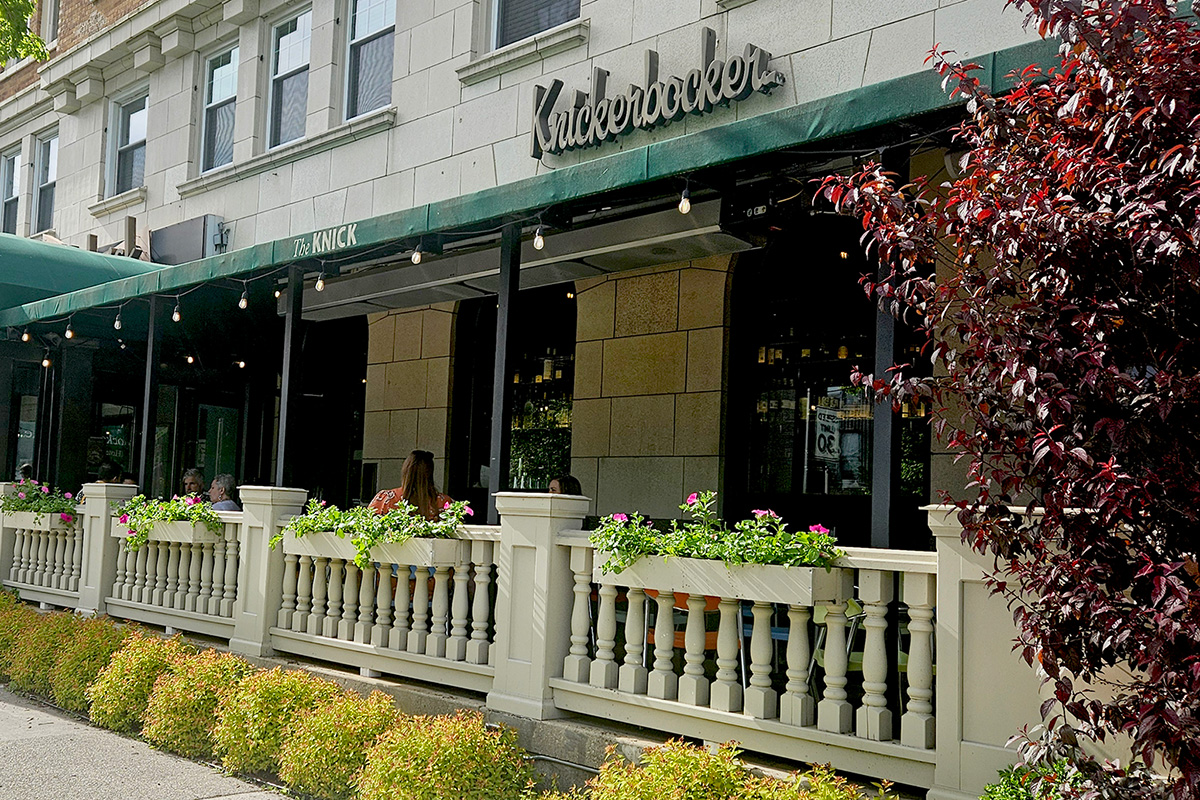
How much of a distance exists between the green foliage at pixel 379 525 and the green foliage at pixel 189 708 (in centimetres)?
112

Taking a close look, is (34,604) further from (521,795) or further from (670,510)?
(521,795)

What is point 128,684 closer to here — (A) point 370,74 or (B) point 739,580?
(B) point 739,580

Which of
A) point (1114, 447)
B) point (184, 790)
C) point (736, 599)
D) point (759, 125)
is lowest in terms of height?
point (184, 790)

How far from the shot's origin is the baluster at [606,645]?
20.4 ft

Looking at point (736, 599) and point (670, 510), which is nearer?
point (736, 599)

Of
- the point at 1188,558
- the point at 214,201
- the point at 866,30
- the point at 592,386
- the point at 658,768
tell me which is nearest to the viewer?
the point at 1188,558

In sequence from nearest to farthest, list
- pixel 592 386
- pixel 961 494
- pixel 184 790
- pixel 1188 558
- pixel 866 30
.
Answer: pixel 1188 558 → pixel 184 790 → pixel 866 30 → pixel 961 494 → pixel 592 386

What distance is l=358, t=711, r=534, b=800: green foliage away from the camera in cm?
596

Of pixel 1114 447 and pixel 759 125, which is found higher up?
pixel 759 125

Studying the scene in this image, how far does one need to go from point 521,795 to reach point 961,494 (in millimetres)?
4454

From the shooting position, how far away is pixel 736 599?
564cm

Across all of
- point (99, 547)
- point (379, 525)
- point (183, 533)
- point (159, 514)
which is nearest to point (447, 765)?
point (379, 525)

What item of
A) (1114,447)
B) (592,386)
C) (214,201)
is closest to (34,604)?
(214,201)

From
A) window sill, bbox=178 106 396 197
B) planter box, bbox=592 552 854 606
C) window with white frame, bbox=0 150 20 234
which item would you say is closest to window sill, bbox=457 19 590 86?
window sill, bbox=178 106 396 197
